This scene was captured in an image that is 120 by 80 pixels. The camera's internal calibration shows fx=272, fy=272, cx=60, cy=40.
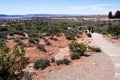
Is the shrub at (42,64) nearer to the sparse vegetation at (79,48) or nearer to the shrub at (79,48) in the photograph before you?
the sparse vegetation at (79,48)

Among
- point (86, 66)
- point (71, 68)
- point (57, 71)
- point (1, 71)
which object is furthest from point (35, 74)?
point (1, 71)

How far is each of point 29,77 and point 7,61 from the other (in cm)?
252

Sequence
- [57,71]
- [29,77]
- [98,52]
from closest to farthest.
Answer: [29,77], [57,71], [98,52]

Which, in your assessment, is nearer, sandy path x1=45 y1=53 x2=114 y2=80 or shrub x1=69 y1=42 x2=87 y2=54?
sandy path x1=45 y1=53 x2=114 y2=80

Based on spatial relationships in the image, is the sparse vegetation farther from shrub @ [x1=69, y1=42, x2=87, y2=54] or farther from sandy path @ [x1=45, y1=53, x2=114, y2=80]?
sandy path @ [x1=45, y1=53, x2=114, y2=80]

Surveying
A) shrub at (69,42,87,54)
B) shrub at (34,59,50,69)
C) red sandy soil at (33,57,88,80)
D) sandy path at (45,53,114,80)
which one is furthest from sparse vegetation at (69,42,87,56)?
shrub at (34,59,50,69)

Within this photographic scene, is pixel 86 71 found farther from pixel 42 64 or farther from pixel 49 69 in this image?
pixel 42 64

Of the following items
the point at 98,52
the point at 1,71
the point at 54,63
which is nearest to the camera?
the point at 1,71

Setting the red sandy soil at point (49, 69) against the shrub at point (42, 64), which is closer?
the red sandy soil at point (49, 69)

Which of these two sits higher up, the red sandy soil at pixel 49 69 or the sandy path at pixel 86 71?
the sandy path at pixel 86 71

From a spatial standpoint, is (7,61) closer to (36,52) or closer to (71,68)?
(71,68)

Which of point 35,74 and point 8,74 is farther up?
point 8,74

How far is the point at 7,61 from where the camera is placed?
11852 millimetres

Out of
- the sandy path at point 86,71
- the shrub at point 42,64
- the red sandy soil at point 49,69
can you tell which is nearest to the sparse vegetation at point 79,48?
the red sandy soil at point 49,69
